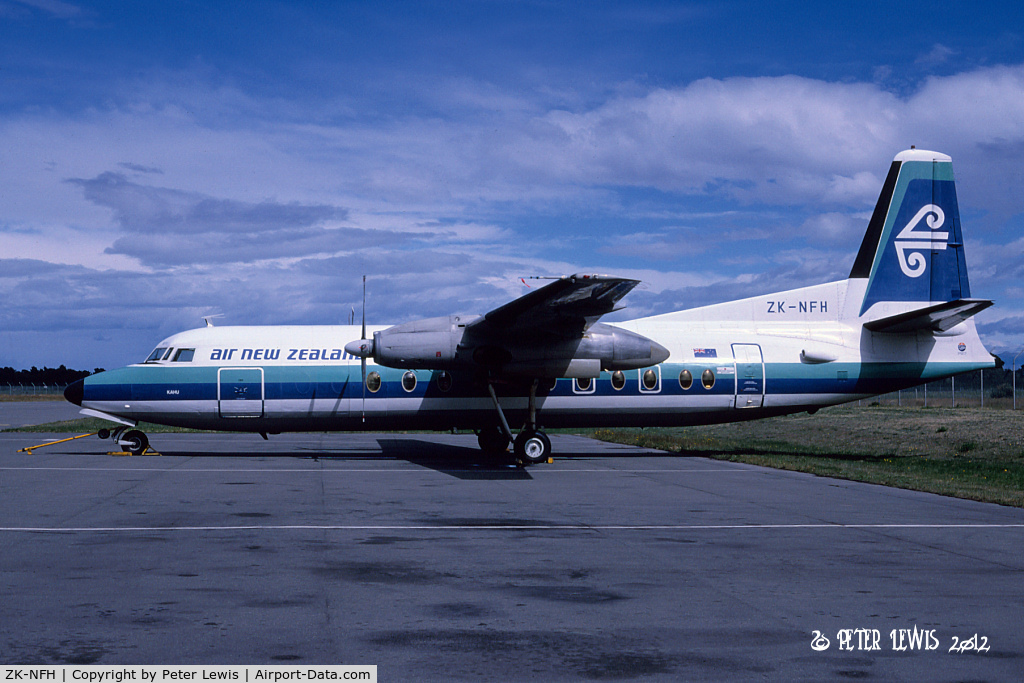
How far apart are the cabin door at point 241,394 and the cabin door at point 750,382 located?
13.1 metres

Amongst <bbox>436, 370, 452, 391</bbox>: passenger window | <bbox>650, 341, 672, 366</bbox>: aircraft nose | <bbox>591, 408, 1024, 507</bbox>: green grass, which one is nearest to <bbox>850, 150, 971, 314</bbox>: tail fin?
<bbox>591, 408, 1024, 507</bbox>: green grass

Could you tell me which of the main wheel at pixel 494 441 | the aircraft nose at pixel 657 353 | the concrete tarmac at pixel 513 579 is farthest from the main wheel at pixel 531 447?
the concrete tarmac at pixel 513 579

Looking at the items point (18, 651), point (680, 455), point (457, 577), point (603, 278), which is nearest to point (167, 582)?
point (18, 651)

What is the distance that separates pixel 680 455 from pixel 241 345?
44.6ft

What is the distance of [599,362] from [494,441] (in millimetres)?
4683

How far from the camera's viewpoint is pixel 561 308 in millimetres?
19703

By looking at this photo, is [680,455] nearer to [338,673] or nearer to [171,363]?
[171,363]

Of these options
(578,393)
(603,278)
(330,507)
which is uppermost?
(603,278)

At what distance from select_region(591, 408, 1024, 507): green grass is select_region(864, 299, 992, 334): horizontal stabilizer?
382 cm

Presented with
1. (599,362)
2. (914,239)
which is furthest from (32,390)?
(914,239)

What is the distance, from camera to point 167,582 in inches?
326

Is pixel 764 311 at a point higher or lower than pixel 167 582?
higher

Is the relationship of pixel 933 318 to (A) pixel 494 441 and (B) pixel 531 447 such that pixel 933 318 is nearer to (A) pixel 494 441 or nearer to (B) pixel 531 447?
(B) pixel 531 447

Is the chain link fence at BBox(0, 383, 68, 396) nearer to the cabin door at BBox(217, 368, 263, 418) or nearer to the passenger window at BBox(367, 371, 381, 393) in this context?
the cabin door at BBox(217, 368, 263, 418)
